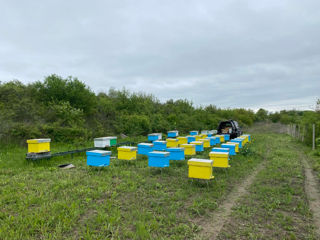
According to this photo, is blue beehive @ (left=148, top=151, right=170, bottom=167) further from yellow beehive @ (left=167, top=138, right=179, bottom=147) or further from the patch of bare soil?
yellow beehive @ (left=167, top=138, right=179, bottom=147)

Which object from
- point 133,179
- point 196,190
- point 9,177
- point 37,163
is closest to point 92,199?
point 133,179

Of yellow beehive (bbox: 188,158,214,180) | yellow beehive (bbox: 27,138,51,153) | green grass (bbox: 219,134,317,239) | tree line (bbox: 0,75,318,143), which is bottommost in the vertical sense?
green grass (bbox: 219,134,317,239)

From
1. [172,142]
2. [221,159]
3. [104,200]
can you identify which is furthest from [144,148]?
[104,200]

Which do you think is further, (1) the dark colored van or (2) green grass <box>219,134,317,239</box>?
(1) the dark colored van

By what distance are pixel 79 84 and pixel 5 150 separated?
5.49 m

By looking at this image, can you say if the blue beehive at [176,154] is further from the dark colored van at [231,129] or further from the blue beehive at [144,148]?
the dark colored van at [231,129]

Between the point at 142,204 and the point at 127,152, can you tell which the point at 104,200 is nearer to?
the point at 142,204

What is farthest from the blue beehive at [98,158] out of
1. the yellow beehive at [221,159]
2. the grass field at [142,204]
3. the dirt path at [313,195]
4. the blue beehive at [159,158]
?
the dirt path at [313,195]

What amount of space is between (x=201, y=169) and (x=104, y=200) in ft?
7.26

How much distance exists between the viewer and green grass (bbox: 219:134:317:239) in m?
3.05

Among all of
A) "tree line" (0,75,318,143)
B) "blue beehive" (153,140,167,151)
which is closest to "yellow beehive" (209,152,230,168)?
"blue beehive" (153,140,167,151)

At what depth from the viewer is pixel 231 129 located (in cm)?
1522

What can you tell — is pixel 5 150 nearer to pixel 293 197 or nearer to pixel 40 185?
pixel 40 185

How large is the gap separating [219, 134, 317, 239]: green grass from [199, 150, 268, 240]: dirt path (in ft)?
0.33
